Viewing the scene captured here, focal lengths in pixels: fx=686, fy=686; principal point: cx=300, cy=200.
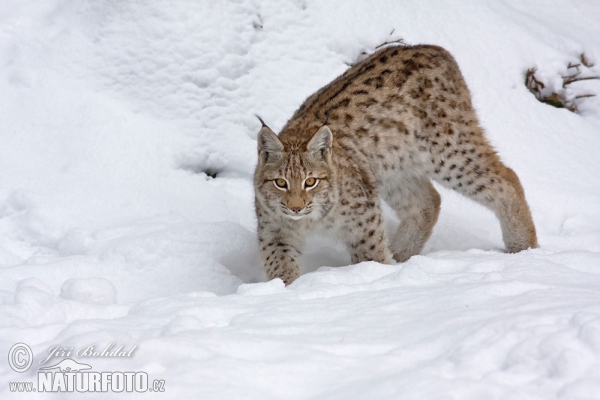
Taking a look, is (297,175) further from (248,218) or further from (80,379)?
(80,379)

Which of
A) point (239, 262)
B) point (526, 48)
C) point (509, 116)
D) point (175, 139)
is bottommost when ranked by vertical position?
point (239, 262)

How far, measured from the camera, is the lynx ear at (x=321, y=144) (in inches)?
184

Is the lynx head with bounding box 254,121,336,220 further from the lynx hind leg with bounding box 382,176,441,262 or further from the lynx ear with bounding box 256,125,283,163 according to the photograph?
the lynx hind leg with bounding box 382,176,441,262

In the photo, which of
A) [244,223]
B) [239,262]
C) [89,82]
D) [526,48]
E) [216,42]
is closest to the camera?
[239,262]

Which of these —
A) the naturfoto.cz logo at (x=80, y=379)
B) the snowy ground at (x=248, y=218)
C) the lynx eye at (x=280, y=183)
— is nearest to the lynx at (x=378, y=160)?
the lynx eye at (x=280, y=183)

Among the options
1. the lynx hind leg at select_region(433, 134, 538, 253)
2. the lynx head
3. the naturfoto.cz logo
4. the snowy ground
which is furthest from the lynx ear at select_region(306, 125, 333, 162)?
the naturfoto.cz logo

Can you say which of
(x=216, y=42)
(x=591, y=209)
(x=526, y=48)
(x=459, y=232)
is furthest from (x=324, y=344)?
(x=526, y=48)

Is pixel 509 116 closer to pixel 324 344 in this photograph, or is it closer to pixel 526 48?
pixel 526 48

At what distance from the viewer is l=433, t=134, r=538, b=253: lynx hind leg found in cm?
542

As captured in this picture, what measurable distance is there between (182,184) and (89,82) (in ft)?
4.44

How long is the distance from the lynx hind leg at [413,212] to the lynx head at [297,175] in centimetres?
122

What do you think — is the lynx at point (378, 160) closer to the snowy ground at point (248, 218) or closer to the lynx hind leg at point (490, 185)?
the lynx hind leg at point (490, 185)

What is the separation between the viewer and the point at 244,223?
5.81 metres

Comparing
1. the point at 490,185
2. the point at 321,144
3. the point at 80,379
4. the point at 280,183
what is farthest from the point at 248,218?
the point at 80,379
